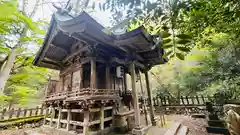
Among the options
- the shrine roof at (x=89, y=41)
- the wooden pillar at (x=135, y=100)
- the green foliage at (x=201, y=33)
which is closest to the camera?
the green foliage at (x=201, y=33)

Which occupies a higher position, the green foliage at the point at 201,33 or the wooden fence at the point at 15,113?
the green foliage at the point at 201,33

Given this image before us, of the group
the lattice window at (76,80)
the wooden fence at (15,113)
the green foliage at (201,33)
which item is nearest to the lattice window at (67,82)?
the lattice window at (76,80)

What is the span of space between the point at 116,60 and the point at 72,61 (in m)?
2.85

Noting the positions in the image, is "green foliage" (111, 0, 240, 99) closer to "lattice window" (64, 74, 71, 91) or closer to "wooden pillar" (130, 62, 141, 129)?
"wooden pillar" (130, 62, 141, 129)

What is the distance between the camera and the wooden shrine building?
4305 mm

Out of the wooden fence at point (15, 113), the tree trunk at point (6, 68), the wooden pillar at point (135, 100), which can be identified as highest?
the tree trunk at point (6, 68)

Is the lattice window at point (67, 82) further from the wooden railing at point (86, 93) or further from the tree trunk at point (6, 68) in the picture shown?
the tree trunk at point (6, 68)

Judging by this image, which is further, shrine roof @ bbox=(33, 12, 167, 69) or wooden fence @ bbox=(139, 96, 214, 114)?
wooden fence @ bbox=(139, 96, 214, 114)

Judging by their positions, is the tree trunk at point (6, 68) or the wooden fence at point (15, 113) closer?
the tree trunk at point (6, 68)

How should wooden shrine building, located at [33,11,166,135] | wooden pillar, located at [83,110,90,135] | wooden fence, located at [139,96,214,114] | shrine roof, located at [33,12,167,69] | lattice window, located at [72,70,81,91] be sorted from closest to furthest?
shrine roof, located at [33,12,167,69] < wooden shrine building, located at [33,11,166,135] < wooden pillar, located at [83,110,90,135] < lattice window, located at [72,70,81,91] < wooden fence, located at [139,96,214,114]

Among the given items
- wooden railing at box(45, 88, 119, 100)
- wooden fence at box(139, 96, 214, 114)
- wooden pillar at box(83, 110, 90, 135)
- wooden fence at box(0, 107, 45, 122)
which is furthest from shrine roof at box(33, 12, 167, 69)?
wooden fence at box(0, 107, 45, 122)

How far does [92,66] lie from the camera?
526 cm

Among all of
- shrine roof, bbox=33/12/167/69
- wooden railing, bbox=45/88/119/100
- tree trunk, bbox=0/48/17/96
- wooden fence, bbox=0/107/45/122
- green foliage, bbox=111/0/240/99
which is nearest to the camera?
green foliage, bbox=111/0/240/99

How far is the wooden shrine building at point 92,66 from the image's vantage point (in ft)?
14.1
